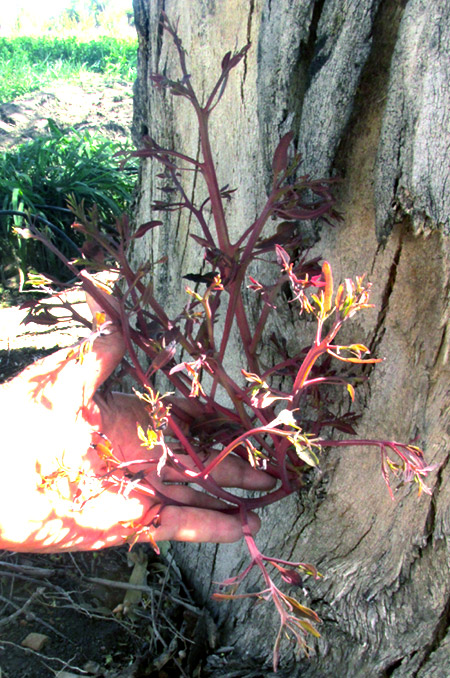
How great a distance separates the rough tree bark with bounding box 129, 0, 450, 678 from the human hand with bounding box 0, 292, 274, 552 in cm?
25

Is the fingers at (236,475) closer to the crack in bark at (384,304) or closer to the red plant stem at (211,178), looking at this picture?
the crack in bark at (384,304)

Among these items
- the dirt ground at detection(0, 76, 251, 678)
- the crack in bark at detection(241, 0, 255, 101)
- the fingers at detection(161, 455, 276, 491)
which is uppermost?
the crack in bark at detection(241, 0, 255, 101)

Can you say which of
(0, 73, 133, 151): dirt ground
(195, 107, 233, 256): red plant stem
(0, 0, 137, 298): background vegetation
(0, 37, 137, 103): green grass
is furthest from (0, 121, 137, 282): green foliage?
(0, 37, 137, 103): green grass

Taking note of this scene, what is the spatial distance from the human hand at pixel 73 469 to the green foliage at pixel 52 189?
2.99 metres

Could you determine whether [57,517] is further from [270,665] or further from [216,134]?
[216,134]

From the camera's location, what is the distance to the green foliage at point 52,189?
436 cm

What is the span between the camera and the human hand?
3.75 feet

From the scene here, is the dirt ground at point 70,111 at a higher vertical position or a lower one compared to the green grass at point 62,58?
lower

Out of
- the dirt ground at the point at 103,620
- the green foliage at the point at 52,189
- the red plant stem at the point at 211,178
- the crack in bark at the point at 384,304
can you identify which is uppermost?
the red plant stem at the point at 211,178

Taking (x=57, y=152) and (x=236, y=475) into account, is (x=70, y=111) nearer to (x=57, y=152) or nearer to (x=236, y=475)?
(x=57, y=152)

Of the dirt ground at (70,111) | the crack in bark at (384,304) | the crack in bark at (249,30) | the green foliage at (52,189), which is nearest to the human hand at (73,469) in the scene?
the crack in bark at (384,304)

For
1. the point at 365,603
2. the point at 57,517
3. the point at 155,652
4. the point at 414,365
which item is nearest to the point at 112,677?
the point at 155,652

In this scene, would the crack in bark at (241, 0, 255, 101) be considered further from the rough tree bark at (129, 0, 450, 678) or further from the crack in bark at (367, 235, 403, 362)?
the crack in bark at (367, 235, 403, 362)

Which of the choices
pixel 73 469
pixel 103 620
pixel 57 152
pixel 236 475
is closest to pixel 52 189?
pixel 57 152
